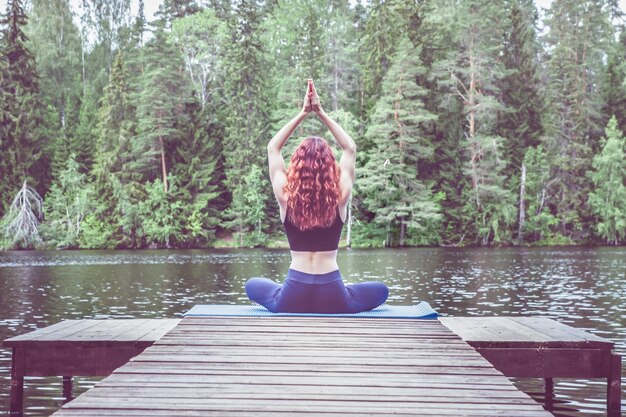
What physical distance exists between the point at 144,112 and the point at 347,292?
1750 inches

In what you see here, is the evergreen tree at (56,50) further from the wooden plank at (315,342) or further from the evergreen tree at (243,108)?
the wooden plank at (315,342)

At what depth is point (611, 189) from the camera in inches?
1797

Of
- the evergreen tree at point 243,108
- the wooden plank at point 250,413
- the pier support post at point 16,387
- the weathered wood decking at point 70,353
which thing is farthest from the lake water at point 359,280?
the evergreen tree at point 243,108

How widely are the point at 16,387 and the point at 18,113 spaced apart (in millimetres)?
46285

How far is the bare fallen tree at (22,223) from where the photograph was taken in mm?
43719

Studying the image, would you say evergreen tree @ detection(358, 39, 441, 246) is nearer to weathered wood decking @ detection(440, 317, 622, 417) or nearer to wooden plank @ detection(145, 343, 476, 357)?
weathered wood decking @ detection(440, 317, 622, 417)

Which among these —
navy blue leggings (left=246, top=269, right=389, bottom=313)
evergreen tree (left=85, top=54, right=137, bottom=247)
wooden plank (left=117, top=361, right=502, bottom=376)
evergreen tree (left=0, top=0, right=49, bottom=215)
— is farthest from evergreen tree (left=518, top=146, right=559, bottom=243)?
wooden plank (left=117, top=361, right=502, bottom=376)

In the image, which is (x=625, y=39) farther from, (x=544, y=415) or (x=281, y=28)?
(x=544, y=415)

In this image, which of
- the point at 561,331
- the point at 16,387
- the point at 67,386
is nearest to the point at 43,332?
the point at 16,387

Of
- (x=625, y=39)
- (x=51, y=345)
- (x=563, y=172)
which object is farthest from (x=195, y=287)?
(x=625, y=39)

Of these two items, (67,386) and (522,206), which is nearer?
(67,386)

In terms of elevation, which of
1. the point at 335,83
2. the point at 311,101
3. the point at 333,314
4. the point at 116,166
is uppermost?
the point at 335,83

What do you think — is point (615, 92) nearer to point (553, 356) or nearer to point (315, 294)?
point (553, 356)

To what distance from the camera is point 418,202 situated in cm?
4616
